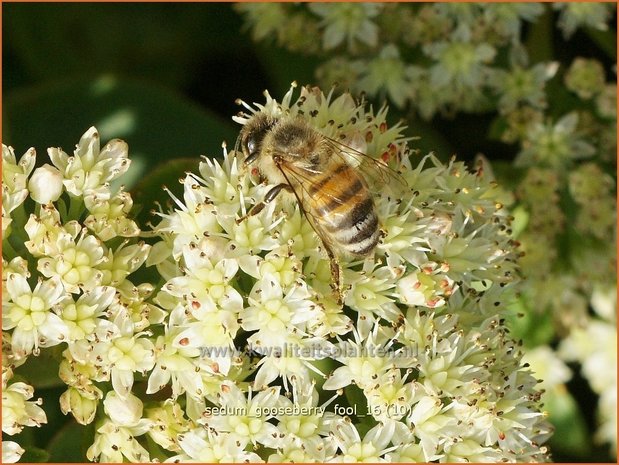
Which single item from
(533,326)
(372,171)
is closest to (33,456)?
(372,171)

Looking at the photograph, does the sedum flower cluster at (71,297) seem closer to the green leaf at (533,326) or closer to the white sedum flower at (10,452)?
the white sedum flower at (10,452)

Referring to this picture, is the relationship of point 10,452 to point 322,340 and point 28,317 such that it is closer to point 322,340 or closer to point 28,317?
point 28,317

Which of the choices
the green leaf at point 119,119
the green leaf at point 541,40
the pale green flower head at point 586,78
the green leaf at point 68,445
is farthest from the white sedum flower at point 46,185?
the green leaf at point 541,40

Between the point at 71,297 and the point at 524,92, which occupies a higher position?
the point at 524,92

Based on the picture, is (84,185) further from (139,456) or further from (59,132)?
(59,132)

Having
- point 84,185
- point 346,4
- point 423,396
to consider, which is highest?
point 346,4

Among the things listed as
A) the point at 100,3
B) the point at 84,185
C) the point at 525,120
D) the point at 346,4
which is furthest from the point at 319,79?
the point at 84,185
